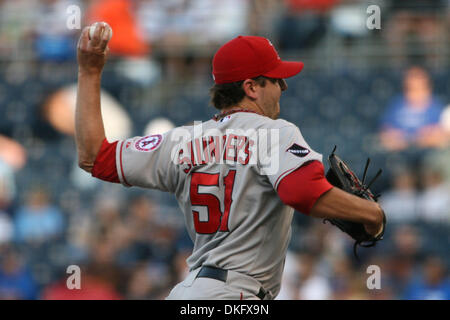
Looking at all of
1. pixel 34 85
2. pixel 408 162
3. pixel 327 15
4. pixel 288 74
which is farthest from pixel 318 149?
pixel 288 74

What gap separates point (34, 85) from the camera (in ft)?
29.1

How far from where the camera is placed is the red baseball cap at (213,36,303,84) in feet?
9.37

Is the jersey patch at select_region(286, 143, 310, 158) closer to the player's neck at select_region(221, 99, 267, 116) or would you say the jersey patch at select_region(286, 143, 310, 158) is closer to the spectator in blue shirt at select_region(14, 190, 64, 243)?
the player's neck at select_region(221, 99, 267, 116)

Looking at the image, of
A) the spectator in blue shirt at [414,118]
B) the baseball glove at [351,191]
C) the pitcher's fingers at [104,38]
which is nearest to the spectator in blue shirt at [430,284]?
the spectator in blue shirt at [414,118]

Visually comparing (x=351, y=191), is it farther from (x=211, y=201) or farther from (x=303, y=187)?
(x=211, y=201)

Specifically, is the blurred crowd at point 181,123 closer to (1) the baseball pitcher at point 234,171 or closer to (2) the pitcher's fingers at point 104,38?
(2) the pitcher's fingers at point 104,38

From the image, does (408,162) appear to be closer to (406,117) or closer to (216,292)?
(406,117)

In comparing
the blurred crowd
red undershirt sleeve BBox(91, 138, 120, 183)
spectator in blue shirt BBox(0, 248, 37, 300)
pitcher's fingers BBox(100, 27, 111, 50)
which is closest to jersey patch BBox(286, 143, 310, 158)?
red undershirt sleeve BBox(91, 138, 120, 183)

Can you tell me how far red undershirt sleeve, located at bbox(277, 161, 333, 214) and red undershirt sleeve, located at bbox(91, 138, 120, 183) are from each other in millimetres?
715

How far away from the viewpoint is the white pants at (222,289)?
8.59 ft

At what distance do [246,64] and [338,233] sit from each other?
4.15 m

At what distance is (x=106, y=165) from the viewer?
2.87 meters
